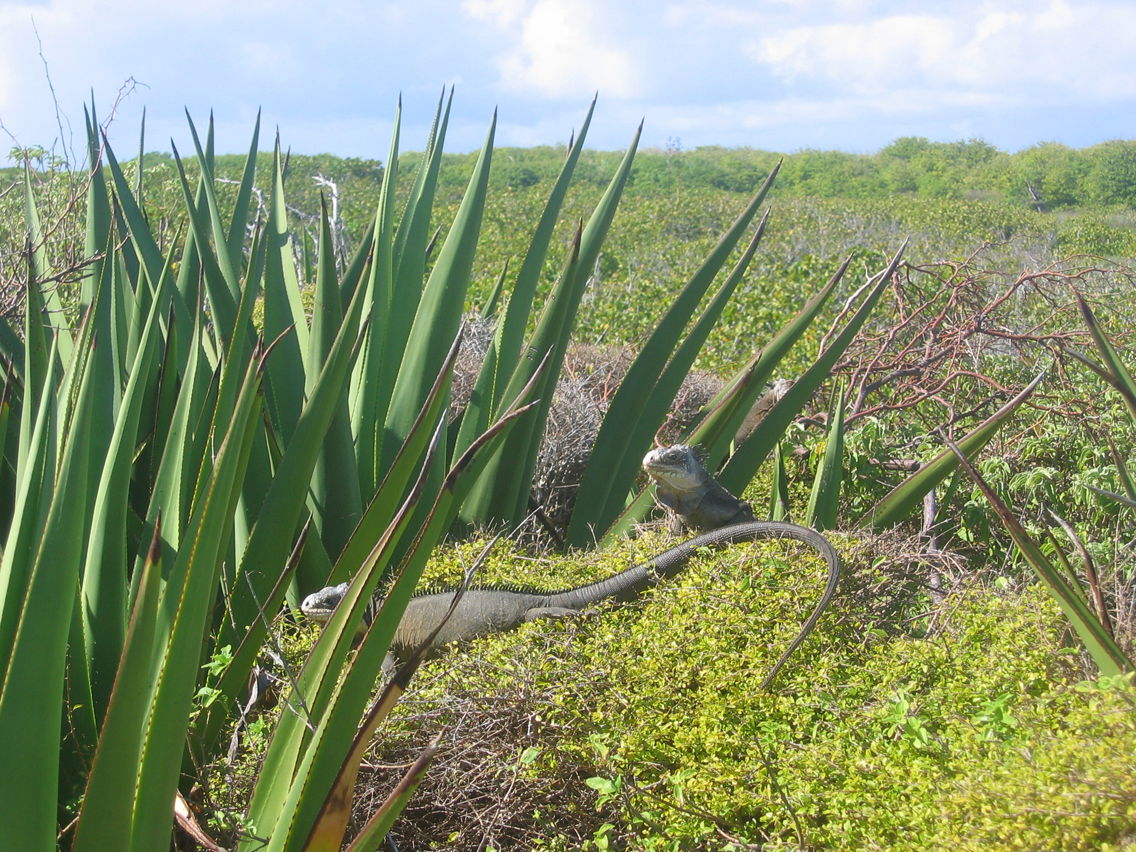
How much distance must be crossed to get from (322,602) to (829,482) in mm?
1800

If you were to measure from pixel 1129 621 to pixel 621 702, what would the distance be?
1.18m

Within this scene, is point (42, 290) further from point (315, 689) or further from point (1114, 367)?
point (1114, 367)

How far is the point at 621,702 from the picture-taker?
2.32m

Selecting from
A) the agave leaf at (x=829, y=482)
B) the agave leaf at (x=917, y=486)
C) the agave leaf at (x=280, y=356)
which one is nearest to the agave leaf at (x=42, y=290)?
the agave leaf at (x=280, y=356)

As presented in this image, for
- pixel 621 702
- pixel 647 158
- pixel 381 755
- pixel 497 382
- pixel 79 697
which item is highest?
pixel 647 158

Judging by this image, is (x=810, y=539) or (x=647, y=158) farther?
(x=647, y=158)

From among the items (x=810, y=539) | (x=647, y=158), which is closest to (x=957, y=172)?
(x=647, y=158)

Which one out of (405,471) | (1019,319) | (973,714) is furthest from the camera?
(1019,319)

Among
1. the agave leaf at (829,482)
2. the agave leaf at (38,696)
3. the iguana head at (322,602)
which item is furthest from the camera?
the agave leaf at (829,482)

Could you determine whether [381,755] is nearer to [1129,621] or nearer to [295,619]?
[295,619]

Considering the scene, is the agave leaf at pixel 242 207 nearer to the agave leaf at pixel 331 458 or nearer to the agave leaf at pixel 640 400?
the agave leaf at pixel 331 458

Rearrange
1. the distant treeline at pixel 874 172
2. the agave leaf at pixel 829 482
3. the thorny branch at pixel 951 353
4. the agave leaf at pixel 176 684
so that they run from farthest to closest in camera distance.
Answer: the distant treeline at pixel 874 172 < the thorny branch at pixel 951 353 < the agave leaf at pixel 829 482 < the agave leaf at pixel 176 684

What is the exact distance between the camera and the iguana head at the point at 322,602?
93.7 inches

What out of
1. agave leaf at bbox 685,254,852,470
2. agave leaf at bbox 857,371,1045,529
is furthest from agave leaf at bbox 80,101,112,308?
agave leaf at bbox 857,371,1045,529
